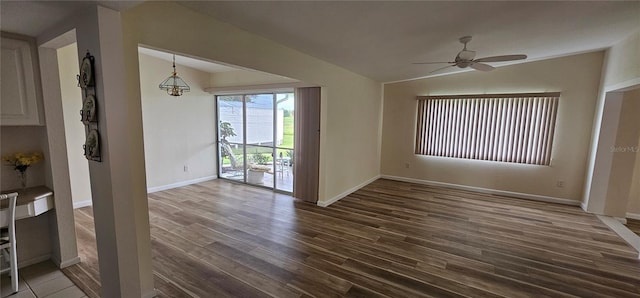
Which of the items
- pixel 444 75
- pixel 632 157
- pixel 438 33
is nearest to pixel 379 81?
pixel 444 75

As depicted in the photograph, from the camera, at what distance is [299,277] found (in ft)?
7.97

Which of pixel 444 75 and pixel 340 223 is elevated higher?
pixel 444 75

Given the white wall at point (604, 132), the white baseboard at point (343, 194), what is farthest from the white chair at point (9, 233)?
the white wall at point (604, 132)

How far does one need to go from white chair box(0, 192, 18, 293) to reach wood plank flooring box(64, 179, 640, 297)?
0.39 meters

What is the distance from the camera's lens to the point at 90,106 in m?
1.67

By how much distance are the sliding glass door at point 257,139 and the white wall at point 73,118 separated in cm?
245

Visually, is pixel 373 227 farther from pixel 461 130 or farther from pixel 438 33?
pixel 461 130

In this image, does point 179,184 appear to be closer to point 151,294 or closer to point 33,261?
point 33,261

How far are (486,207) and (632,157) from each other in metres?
2.18

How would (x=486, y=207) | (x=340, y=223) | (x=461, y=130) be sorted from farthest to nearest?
(x=461, y=130) < (x=486, y=207) < (x=340, y=223)

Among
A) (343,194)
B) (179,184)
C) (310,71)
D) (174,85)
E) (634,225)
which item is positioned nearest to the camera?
(310,71)

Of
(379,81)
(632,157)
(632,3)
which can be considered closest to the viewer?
(632,3)

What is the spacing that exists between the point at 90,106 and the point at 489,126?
6132mm

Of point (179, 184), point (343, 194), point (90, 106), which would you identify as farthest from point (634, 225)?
point (179, 184)
